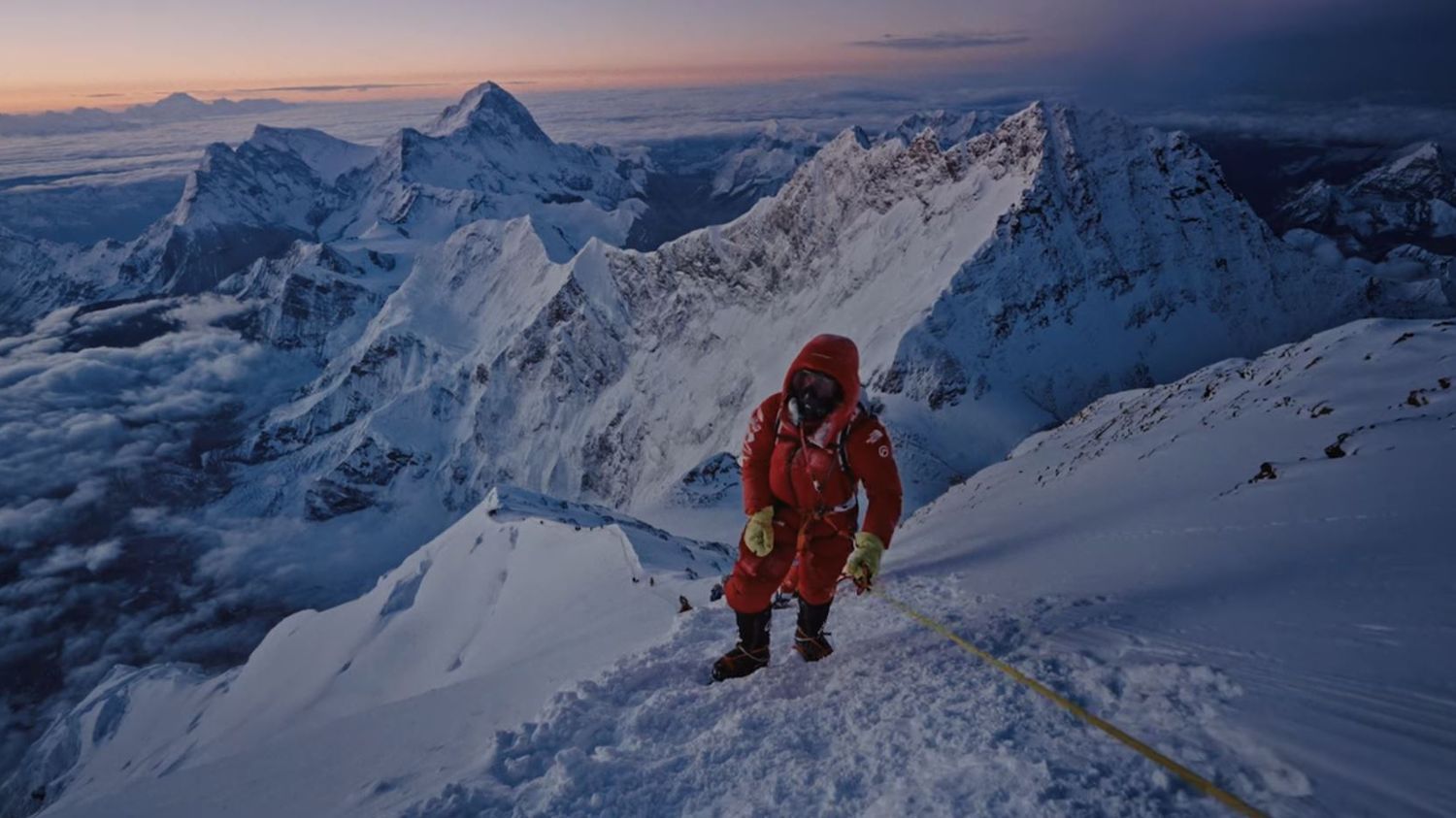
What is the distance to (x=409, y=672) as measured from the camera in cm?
2577

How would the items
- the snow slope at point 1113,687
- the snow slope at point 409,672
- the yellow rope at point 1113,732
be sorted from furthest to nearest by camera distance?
1. the snow slope at point 409,672
2. the snow slope at point 1113,687
3. the yellow rope at point 1113,732

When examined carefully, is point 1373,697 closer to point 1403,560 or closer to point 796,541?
point 1403,560

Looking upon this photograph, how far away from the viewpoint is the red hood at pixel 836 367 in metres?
5.56

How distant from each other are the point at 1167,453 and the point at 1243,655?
9116 mm

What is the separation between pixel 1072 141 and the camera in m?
98.3

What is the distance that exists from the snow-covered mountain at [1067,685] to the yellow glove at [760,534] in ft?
3.32

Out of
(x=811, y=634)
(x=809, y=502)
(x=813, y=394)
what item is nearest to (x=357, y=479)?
(x=811, y=634)

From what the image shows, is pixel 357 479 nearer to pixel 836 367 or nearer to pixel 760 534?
pixel 760 534

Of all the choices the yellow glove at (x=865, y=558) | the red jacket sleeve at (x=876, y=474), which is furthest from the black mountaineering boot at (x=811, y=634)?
the red jacket sleeve at (x=876, y=474)

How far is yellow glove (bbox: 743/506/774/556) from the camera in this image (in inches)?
233

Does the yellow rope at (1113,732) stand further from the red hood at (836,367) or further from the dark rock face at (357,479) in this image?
the dark rock face at (357,479)

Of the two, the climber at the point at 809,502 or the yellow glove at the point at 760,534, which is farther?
the yellow glove at the point at 760,534

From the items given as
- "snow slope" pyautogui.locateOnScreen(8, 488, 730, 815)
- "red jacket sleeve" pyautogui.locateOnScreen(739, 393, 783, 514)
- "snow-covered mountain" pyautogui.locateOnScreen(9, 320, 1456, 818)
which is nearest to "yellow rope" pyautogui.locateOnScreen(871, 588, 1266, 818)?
"snow-covered mountain" pyautogui.locateOnScreen(9, 320, 1456, 818)

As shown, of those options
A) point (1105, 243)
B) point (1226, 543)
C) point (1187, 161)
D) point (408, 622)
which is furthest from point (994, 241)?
point (1226, 543)
